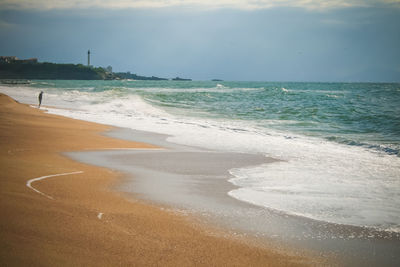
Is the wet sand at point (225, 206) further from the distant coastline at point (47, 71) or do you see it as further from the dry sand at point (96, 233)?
the distant coastline at point (47, 71)

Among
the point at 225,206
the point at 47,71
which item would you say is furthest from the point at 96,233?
the point at 47,71

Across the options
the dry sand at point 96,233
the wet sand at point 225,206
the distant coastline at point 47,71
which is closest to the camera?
the dry sand at point 96,233

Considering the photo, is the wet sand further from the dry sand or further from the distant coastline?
the distant coastline

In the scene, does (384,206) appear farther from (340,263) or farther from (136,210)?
(136,210)

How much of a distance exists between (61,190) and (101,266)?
2021mm

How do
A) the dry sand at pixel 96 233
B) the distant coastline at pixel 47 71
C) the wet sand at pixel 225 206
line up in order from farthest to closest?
the distant coastline at pixel 47 71 < the wet sand at pixel 225 206 < the dry sand at pixel 96 233

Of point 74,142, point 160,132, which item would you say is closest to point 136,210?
point 74,142

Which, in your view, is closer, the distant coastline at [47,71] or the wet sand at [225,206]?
the wet sand at [225,206]

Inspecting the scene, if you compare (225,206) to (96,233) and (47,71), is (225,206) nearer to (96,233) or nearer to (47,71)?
(96,233)

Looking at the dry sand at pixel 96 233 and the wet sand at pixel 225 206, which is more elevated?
the dry sand at pixel 96 233

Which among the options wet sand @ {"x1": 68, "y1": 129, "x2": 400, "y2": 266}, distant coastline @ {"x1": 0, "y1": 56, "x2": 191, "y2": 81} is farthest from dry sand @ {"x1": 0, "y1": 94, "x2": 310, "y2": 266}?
distant coastline @ {"x1": 0, "y1": 56, "x2": 191, "y2": 81}

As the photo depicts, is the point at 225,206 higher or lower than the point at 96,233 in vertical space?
lower

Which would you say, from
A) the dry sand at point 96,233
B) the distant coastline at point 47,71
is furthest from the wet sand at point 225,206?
the distant coastline at point 47,71

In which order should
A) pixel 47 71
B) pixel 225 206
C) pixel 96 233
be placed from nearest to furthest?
pixel 96 233
pixel 225 206
pixel 47 71
